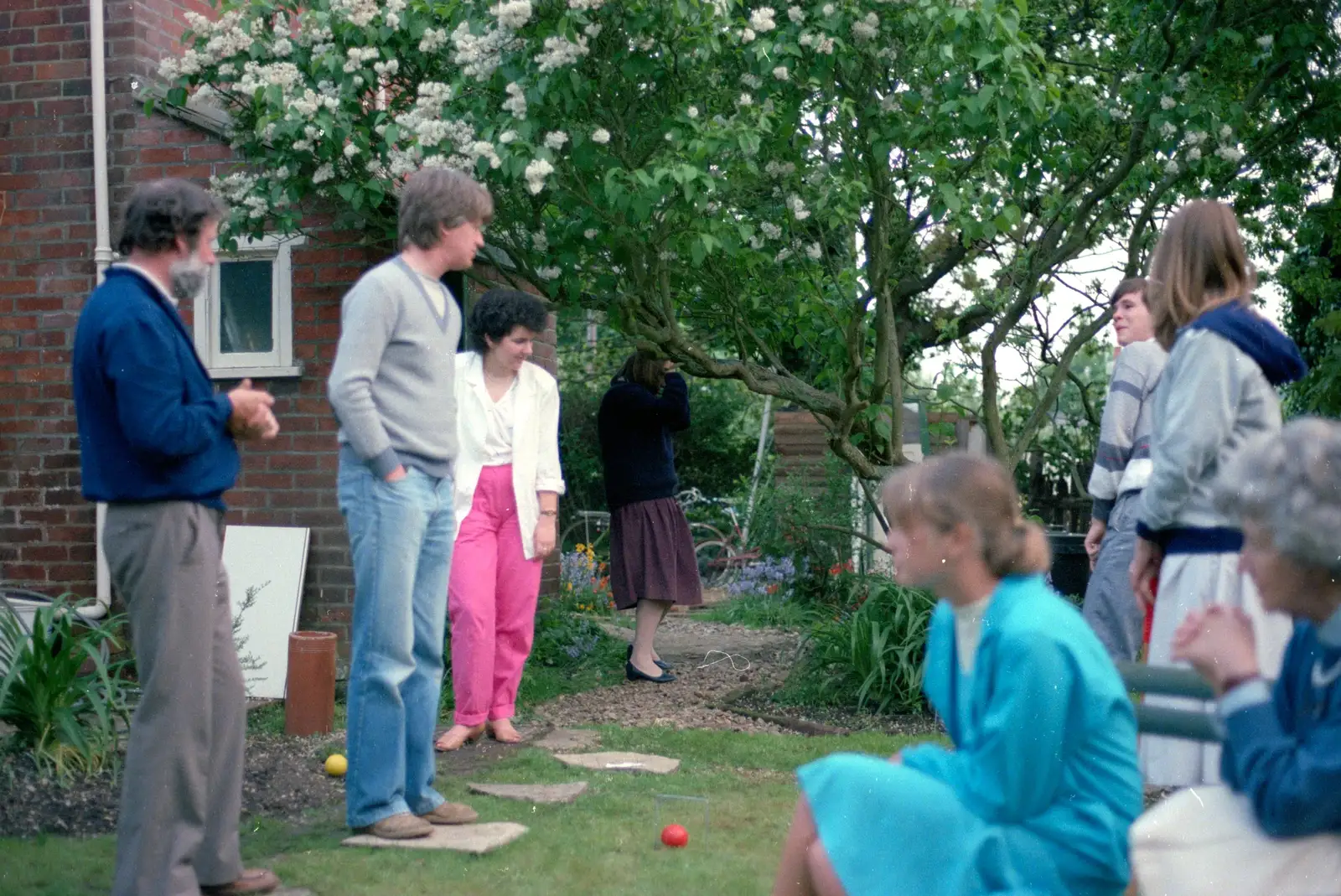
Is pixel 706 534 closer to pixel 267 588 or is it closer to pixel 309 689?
pixel 267 588

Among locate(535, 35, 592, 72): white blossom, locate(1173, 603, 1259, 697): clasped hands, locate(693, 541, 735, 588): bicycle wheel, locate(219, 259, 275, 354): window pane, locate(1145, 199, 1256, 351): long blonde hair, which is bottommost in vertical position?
locate(693, 541, 735, 588): bicycle wheel

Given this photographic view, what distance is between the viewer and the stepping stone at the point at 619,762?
5.30 m

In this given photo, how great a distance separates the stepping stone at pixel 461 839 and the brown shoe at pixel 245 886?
0.46 metres

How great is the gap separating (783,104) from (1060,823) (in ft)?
14.9

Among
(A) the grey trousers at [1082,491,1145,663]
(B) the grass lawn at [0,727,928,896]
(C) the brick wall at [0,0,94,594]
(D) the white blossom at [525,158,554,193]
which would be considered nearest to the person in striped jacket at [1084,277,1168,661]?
(A) the grey trousers at [1082,491,1145,663]

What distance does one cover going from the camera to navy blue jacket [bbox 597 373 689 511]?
7598mm

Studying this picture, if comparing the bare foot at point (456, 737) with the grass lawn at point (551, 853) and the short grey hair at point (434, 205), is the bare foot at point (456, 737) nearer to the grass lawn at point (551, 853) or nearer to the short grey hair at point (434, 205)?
the grass lawn at point (551, 853)

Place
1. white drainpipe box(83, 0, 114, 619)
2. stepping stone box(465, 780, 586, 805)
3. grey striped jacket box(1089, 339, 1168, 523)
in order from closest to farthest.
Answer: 1. stepping stone box(465, 780, 586, 805)
2. grey striped jacket box(1089, 339, 1168, 523)
3. white drainpipe box(83, 0, 114, 619)

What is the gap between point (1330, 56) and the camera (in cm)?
727

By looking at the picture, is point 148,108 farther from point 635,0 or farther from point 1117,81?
point 1117,81

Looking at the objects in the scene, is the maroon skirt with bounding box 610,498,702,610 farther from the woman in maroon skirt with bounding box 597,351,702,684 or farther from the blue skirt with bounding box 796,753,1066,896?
the blue skirt with bounding box 796,753,1066,896

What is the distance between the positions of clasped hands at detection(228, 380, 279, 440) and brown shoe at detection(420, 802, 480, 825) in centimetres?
147

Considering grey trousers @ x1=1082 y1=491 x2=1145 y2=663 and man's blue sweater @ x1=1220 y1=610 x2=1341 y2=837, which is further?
grey trousers @ x1=1082 y1=491 x2=1145 y2=663

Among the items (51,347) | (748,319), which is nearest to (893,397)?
(748,319)
